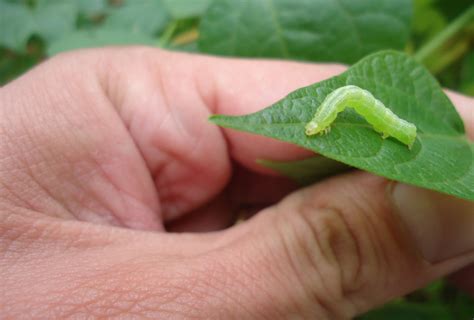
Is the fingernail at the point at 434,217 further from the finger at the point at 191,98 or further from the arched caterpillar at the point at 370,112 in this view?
the finger at the point at 191,98

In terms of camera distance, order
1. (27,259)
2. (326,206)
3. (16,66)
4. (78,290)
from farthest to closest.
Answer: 1. (16,66)
2. (326,206)
3. (27,259)
4. (78,290)

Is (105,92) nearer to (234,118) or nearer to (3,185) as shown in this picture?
(3,185)

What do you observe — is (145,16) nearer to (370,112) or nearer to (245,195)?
(245,195)

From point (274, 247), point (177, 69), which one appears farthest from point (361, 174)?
point (177, 69)

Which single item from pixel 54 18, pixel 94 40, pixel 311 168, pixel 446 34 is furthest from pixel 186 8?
pixel 446 34

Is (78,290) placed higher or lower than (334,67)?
lower

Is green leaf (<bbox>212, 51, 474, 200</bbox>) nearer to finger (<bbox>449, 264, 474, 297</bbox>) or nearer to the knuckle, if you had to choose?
the knuckle
